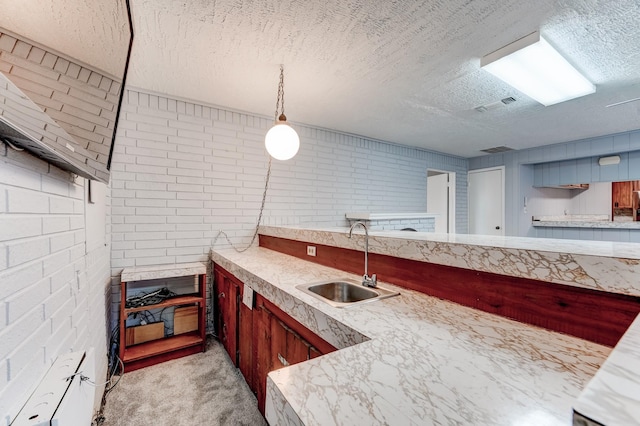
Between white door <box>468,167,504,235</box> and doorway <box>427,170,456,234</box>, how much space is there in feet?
1.68

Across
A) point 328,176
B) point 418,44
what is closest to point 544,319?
point 418,44

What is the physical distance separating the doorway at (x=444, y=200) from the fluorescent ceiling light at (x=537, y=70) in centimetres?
303

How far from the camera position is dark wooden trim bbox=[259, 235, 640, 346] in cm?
88

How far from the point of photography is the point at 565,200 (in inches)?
251

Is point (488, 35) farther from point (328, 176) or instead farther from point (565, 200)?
point (565, 200)

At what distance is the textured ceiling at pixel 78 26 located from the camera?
1.79ft

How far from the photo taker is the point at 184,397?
6.57 ft

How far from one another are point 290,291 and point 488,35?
7.19ft

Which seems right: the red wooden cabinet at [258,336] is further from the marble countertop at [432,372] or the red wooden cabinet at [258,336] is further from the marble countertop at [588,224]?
the marble countertop at [588,224]

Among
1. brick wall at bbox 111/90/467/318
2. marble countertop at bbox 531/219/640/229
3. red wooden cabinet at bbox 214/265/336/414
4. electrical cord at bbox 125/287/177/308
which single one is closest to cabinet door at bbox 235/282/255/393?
red wooden cabinet at bbox 214/265/336/414

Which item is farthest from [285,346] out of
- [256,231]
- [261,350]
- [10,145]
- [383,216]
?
[383,216]

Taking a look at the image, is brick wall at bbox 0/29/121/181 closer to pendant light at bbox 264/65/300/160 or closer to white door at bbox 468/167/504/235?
pendant light at bbox 264/65/300/160

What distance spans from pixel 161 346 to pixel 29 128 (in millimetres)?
2517

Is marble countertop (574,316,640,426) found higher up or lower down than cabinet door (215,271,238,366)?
higher up
